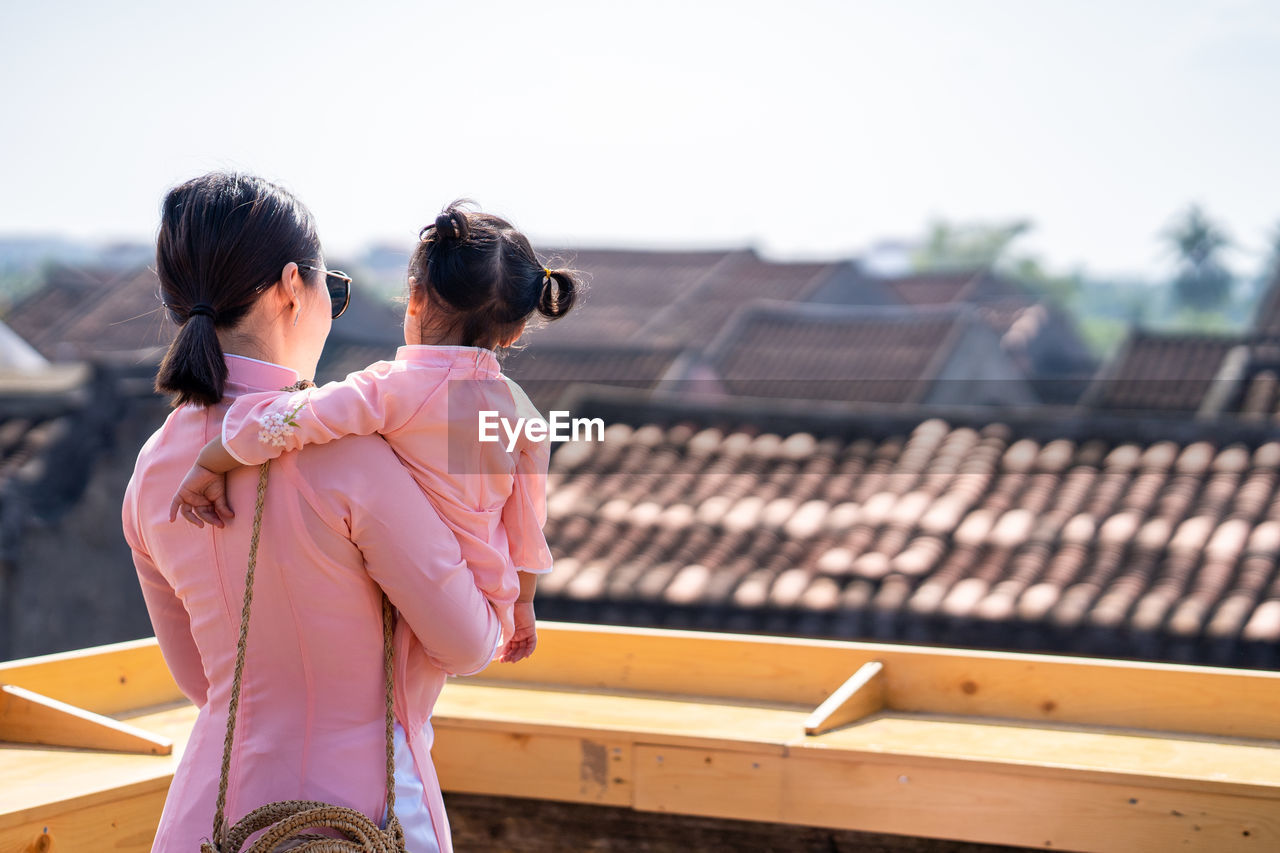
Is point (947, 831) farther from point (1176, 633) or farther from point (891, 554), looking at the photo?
point (891, 554)

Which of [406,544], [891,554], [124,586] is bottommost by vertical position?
[124,586]

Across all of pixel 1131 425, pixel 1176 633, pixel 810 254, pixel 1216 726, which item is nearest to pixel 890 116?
pixel 810 254

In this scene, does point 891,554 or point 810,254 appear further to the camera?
point 810,254

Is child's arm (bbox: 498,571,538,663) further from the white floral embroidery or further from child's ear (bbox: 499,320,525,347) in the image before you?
the white floral embroidery

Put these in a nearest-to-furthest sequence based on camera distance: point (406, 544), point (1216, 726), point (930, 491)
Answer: point (406, 544), point (1216, 726), point (930, 491)

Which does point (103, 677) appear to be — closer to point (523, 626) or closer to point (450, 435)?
point (523, 626)

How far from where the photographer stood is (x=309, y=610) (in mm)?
1216

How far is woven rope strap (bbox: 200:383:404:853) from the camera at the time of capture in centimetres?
116

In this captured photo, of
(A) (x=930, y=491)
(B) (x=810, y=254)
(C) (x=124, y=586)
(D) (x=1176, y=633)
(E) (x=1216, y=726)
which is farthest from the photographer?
(B) (x=810, y=254)

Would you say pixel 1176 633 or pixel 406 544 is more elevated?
pixel 406 544

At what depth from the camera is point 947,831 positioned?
198 centimetres

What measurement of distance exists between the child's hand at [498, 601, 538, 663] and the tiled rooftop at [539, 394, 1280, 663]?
3.69 m

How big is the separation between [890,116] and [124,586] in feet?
56.2

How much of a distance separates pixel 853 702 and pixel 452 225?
1267mm
